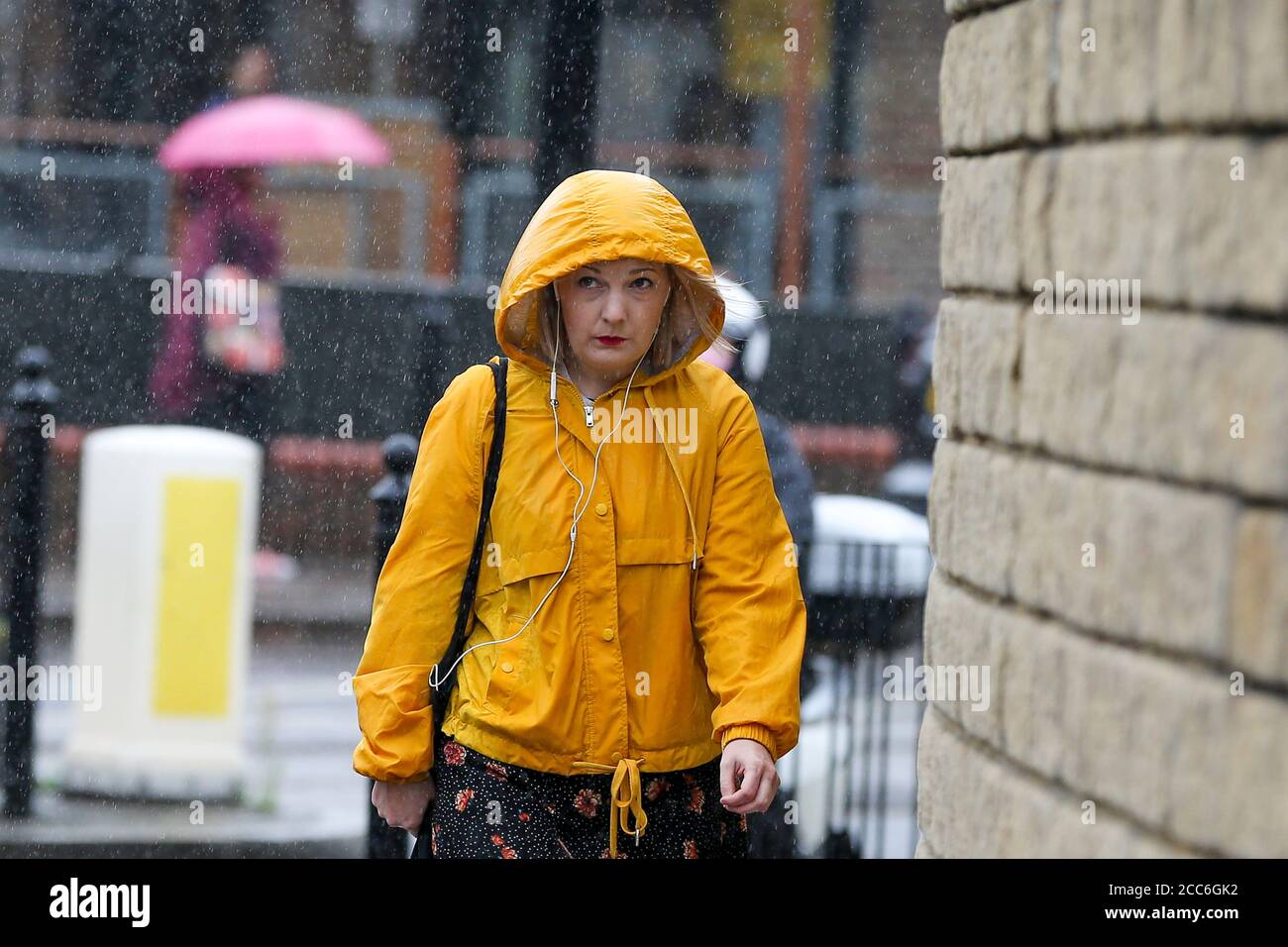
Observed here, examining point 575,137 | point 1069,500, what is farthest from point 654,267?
point 575,137

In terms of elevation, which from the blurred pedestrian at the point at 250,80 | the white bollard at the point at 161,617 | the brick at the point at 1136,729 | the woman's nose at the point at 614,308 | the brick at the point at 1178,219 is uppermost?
the blurred pedestrian at the point at 250,80

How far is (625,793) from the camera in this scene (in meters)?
3.43

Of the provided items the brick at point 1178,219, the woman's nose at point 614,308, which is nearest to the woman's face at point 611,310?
the woman's nose at point 614,308

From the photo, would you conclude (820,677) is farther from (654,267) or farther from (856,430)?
(856,430)

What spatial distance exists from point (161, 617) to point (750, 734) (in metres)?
4.21

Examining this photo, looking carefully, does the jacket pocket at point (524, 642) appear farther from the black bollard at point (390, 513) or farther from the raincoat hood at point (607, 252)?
the black bollard at point (390, 513)

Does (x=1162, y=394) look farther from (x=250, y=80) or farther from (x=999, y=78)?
(x=250, y=80)

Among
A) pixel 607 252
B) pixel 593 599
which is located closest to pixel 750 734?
pixel 593 599

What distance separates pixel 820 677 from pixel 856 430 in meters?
6.75

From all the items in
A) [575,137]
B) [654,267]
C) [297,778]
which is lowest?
[297,778]

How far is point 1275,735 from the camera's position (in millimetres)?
2191

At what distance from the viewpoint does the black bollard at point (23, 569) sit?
664 cm

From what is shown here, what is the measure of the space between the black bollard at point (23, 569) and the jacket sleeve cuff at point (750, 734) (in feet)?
12.8

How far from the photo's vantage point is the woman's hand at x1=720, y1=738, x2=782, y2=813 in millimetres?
3369
